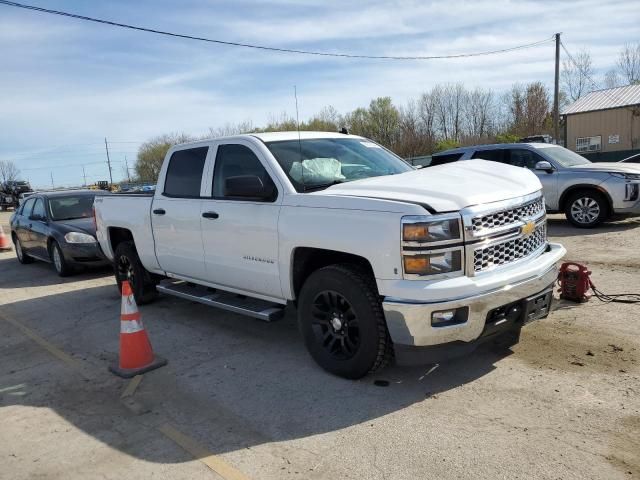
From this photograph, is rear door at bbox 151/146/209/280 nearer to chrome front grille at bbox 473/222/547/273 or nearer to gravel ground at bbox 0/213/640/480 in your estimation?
gravel ground at bbox 0/213/640/480

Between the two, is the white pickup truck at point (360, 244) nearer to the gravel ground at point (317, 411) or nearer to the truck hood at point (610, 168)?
the gravel ground at point (317, 411)

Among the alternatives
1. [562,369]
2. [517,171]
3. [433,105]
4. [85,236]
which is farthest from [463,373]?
[433,105]

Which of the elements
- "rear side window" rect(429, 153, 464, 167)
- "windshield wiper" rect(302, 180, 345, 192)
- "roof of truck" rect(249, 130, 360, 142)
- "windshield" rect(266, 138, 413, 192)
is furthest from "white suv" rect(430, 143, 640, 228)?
"windshield wiper" rect(302, 180, 345, 192)

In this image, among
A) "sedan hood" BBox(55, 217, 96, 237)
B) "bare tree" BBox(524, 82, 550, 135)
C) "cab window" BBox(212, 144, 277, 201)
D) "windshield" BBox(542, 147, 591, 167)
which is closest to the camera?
"cab window" BBox(212, 144, 277, 201)

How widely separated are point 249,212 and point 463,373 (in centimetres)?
228

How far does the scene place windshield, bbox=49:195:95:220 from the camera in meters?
10.5

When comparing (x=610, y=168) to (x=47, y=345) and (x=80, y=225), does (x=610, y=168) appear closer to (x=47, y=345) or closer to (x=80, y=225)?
(x=47, y=345)

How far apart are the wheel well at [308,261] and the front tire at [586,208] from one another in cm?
796

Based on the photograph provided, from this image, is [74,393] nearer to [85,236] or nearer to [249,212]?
[249,212]

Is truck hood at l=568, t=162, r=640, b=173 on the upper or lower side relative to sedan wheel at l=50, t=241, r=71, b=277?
upper

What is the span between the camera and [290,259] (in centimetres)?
441

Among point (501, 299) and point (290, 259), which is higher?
point (290, 259)

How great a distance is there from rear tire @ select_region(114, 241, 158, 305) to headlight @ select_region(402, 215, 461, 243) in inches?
172

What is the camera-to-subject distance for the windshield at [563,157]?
35.8 ft
